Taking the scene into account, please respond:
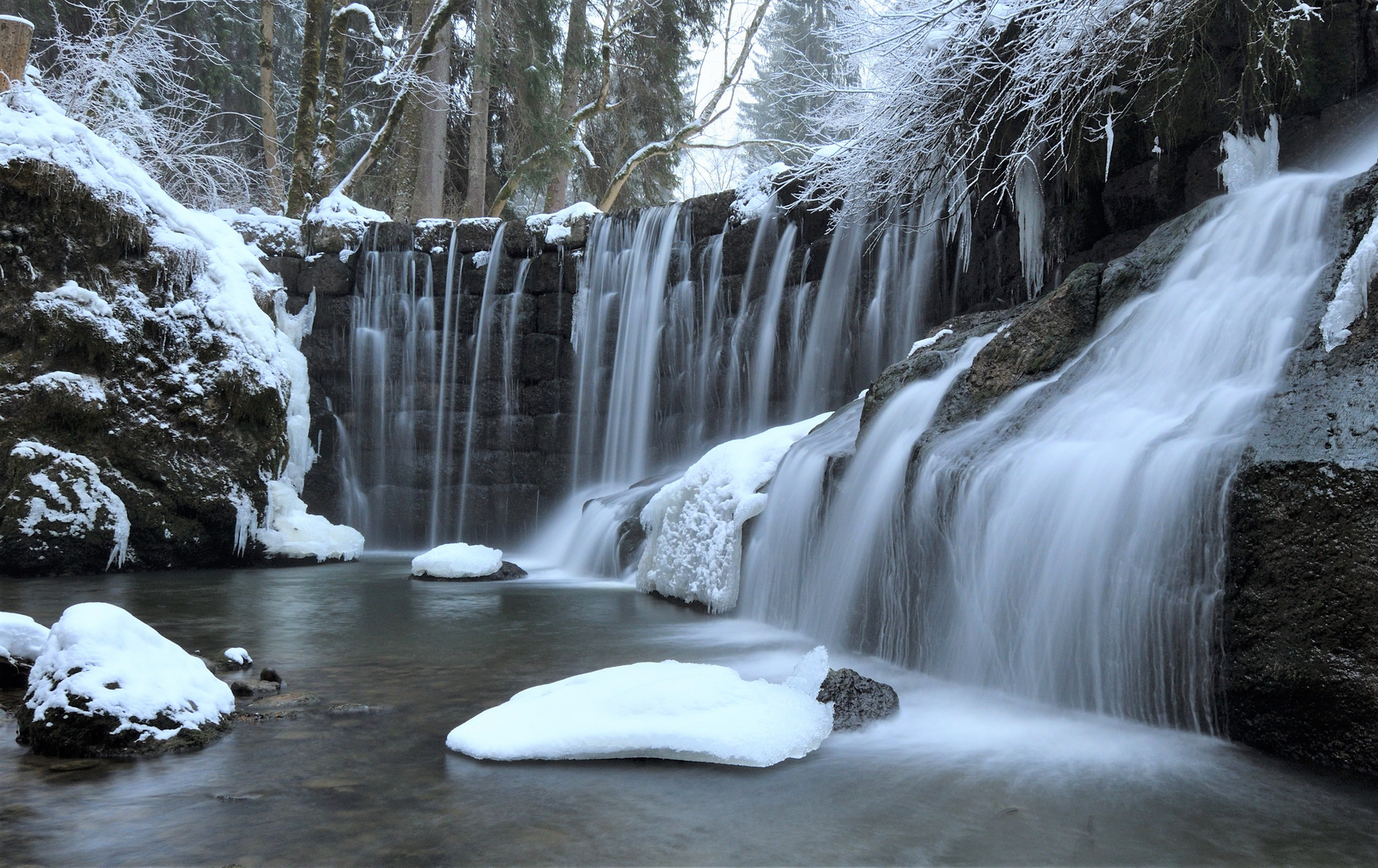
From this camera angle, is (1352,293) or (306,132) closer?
(1352,293)

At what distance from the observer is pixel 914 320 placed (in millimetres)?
9109

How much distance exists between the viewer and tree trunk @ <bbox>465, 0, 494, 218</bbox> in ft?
50.5

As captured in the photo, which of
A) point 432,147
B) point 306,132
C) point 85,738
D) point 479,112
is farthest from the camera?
point 479,112

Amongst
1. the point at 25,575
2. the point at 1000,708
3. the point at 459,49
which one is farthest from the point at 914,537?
the point at 459,49

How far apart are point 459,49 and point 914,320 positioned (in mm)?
11799

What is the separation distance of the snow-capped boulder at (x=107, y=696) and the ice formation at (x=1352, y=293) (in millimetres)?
3992

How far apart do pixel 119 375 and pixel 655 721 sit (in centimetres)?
723

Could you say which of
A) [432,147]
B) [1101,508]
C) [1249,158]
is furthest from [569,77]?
[1101,508]

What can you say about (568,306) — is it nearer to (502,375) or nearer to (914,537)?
(502,375)

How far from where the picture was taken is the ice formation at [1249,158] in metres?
5.89

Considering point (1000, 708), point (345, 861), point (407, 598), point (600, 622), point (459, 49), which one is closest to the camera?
point (345, 861)

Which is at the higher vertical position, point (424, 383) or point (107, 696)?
point (424, 383)

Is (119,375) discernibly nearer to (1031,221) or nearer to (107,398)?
(107,398)

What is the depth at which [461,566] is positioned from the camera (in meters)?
8.08
